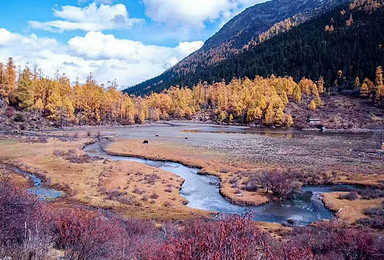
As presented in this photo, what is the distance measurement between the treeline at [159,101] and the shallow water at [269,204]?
9801 centimetres

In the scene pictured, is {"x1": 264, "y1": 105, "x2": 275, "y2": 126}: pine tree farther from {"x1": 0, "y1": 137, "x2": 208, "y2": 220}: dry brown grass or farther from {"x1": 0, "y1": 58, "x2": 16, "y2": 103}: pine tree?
{"x1": 0, "y1": 58, "x2": 16, "y2": 103}: pine tree

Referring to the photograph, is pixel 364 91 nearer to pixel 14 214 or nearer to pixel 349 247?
pixel 349 247

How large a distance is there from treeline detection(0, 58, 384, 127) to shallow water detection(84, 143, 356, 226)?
3859 inches

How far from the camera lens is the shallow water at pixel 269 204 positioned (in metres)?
26.9

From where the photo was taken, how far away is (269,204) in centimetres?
3083

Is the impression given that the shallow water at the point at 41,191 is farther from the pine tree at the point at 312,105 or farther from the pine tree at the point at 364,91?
the pine tree at the point at 364,91

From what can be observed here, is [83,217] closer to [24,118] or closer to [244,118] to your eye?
[24,118]

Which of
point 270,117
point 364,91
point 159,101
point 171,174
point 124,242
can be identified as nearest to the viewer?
point 124,242

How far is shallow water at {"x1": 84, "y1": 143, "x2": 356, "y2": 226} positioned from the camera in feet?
88.3

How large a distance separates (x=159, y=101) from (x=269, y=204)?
6512 inches

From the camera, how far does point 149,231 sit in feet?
55.7

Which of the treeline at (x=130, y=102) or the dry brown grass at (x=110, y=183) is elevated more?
the treeline at (x=130, y=102)

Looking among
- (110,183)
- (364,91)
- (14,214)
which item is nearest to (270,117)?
(364,91)

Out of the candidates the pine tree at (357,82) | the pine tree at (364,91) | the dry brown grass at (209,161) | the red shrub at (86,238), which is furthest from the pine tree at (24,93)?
the pine tree at (357,82)
